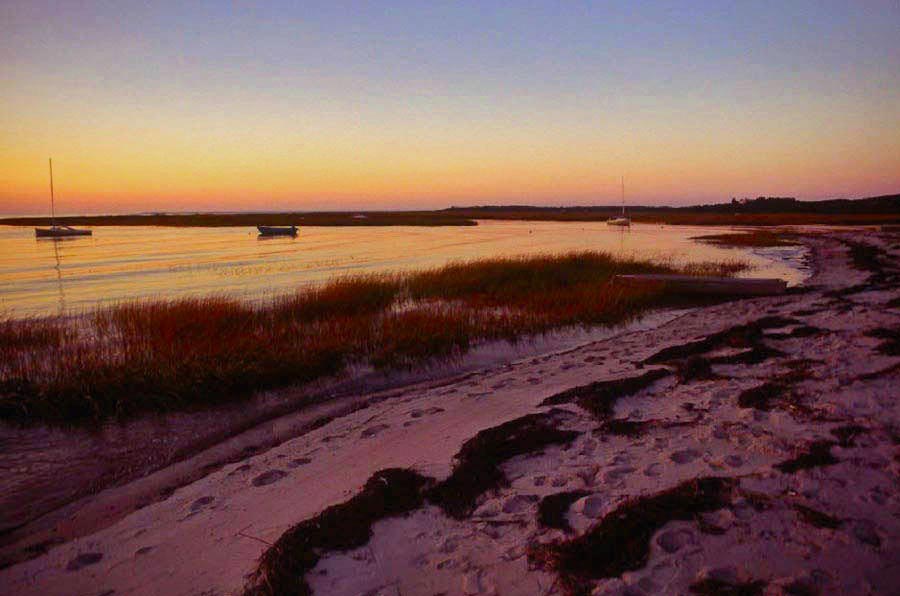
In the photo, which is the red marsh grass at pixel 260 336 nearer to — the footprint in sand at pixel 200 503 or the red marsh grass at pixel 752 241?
the footprint in sand at pixel 200 503

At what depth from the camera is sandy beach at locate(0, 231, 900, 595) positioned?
383cm

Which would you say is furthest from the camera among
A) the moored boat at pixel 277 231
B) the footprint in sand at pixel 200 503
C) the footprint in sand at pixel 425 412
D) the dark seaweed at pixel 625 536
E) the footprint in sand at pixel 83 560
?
the moored boat at pixel 277 231

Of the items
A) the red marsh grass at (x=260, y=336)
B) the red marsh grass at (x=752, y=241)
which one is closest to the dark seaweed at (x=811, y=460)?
the red marsh grass at (x=260, y=336)

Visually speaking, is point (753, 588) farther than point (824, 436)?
No

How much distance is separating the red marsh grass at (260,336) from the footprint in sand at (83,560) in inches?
176

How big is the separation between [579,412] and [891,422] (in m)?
3.26

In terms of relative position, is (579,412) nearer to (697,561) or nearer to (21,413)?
(697,561)

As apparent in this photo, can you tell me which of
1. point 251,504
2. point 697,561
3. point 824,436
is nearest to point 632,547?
point 697,561

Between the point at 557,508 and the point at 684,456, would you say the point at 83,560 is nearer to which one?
the point at 557,508

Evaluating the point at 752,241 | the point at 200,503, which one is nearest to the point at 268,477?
the point at 200,503

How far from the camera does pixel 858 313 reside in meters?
12.4

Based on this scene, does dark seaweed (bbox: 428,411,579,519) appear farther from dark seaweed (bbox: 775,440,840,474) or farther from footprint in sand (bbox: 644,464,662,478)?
dark seaweed (bbox: 775,440,840,474)

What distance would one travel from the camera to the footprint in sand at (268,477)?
5961 millimetres

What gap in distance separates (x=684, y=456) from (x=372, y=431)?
153 inches
